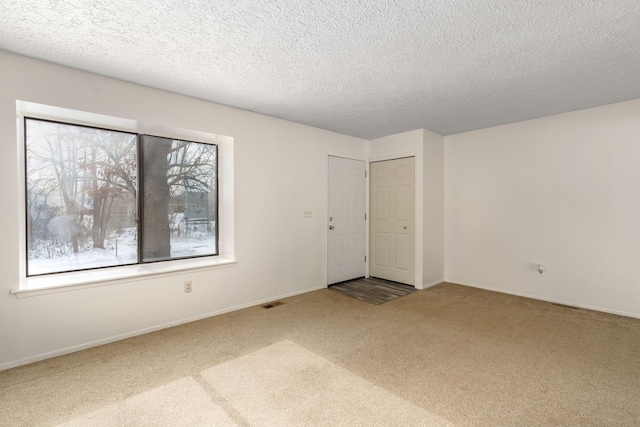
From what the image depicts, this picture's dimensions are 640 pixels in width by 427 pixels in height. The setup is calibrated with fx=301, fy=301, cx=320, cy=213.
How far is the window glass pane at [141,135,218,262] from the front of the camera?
127 inches

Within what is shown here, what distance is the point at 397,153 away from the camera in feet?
15.5

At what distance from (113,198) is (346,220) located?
312cm

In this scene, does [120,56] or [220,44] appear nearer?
[220,44]

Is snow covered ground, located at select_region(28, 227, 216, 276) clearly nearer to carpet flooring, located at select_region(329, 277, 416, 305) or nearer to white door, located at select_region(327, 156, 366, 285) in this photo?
white door, located at select_region(327, 156, 366, 285)

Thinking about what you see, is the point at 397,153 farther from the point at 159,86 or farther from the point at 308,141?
the point at 159,86

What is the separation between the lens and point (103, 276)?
2773 millimetres

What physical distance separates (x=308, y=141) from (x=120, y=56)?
242 centimetres

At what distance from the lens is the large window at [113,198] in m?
2.67

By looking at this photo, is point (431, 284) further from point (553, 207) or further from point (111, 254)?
point (111, 254)

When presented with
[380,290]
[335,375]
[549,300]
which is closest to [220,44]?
[335,375]

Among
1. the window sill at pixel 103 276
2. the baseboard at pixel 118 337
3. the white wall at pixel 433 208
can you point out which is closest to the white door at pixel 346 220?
the white wall at pixel 433 208

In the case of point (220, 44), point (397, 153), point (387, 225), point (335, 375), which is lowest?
point (335, 375)

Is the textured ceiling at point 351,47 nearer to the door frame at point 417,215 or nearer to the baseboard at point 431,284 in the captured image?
the door frame at point 417,215

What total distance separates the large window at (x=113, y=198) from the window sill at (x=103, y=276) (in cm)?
9
